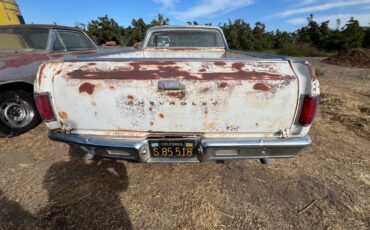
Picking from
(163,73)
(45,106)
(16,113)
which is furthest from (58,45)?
(163,73)

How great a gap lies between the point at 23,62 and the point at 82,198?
2432mm

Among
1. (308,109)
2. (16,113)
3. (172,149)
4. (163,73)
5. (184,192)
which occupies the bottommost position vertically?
(184,192)

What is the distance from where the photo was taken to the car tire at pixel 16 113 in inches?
145

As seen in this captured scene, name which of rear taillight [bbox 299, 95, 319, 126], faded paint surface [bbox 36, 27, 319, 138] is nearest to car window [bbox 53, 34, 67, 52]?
faded paint surface [bbox 36, 27, 319, 138]

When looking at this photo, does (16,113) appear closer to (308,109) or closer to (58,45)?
(58,45)

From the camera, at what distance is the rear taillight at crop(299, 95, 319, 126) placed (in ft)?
6.71

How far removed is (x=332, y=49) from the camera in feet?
87.6

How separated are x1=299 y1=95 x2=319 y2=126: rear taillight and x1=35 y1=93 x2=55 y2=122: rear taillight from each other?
212 centimetres

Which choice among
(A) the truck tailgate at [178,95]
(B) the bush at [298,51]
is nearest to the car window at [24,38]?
(A) the truck tailgate at [178,95]

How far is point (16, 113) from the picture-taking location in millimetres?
3844

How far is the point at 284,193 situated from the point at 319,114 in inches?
117

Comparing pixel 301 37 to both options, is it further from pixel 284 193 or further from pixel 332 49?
pixel 284 193

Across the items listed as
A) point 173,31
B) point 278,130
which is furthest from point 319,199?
point 173,31

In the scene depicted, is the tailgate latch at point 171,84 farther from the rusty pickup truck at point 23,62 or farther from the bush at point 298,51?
the bush at point 298,51
